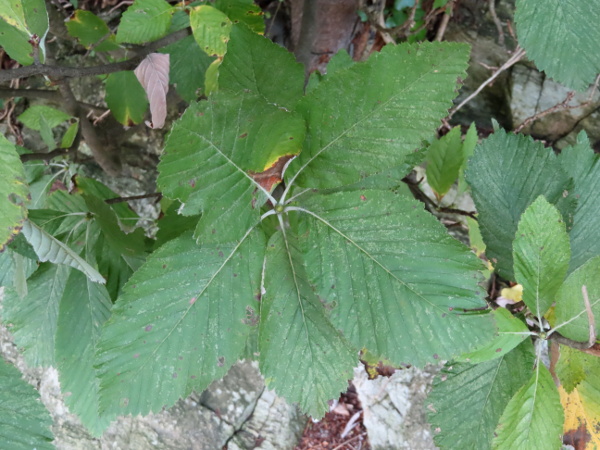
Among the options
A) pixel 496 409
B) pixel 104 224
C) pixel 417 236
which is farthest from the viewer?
pixel 104 224

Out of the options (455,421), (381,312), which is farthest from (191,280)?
(455,421)

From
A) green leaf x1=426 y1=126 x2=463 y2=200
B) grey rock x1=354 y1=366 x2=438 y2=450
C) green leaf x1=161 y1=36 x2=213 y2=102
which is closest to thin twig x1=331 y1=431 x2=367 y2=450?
grey rock x1=354 y1=366 x2=438 y2=450

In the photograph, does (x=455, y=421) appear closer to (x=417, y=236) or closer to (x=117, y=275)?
(x=417, y=236)

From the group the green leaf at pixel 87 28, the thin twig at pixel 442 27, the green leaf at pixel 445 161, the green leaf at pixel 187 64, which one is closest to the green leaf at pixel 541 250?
the green leaf at pixel 445 161

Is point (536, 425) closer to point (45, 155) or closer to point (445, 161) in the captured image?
point (445, 161)

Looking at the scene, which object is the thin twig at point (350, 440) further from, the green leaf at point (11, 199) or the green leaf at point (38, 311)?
the green leaf at point (11, 199)

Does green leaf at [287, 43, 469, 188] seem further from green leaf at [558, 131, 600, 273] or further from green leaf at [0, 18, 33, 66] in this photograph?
green leaf at [0, 18, 33, 66]

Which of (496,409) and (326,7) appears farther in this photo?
(326,7)
